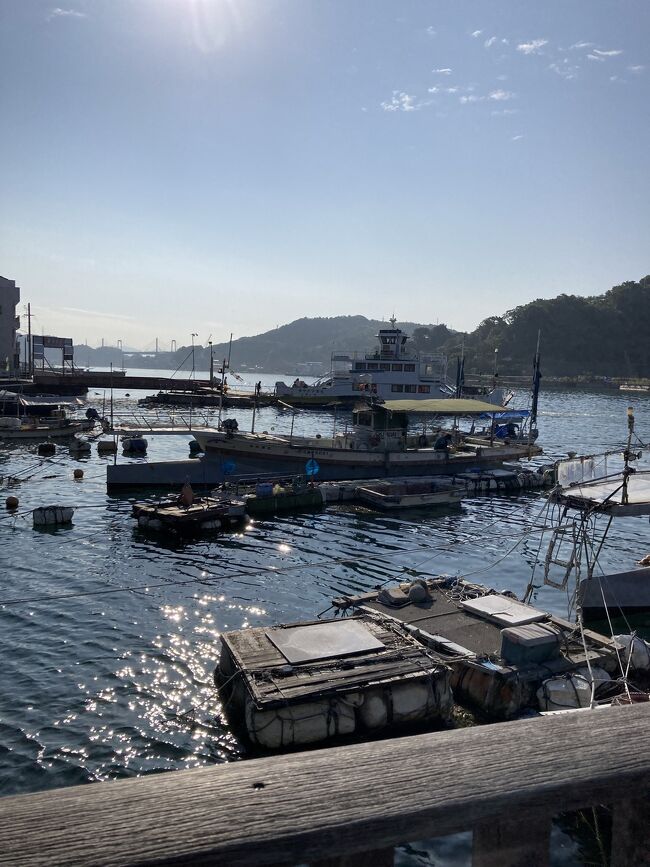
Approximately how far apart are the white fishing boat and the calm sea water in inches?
216

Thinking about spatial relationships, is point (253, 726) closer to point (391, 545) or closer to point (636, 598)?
point (636, 598)

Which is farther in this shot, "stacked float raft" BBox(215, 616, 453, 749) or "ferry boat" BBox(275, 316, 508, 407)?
"ferry boat" BBox(275, 316, 508, 407)

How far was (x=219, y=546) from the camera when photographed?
28.3 meters

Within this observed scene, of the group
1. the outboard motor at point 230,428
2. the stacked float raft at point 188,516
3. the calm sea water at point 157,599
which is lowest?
the calm sea water at point 157,599

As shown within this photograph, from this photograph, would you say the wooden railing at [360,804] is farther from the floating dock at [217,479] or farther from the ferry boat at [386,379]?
the ferry boat at [386,379]

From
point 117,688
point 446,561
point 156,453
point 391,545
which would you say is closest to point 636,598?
point 446,561

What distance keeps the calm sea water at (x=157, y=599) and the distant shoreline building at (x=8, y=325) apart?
65324 mm

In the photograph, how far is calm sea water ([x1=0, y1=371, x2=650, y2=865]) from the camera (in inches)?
525

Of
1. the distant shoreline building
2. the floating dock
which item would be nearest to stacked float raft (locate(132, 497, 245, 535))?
the floating dock

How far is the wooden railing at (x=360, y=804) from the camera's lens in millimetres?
1817

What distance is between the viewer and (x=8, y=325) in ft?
324

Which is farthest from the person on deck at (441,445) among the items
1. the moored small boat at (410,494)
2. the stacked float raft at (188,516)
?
the stacked float raft at (188,516)

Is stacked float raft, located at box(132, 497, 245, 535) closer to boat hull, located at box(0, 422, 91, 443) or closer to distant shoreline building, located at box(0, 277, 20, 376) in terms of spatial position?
boat hull, located at box(0, 422, 91, 443)

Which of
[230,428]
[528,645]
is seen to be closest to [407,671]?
[528,645]
